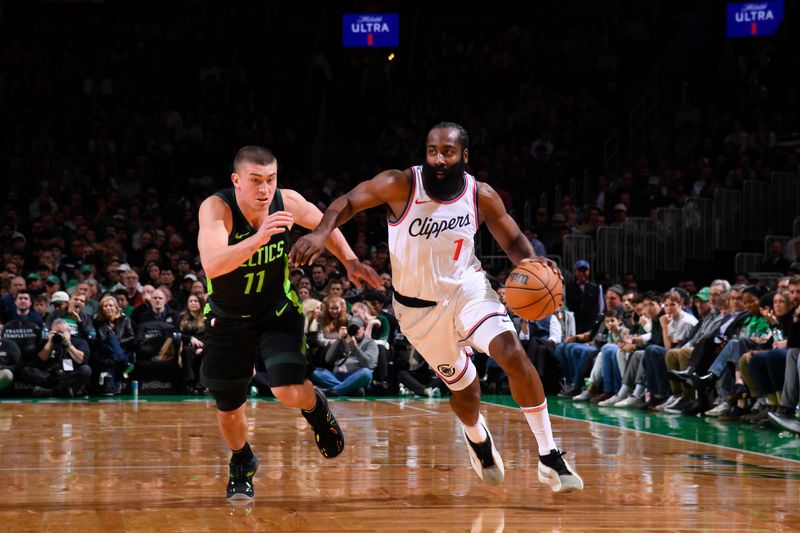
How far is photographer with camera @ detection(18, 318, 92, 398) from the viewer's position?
Result: 44.1 ft

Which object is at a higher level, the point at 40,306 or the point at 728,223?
the point at 728,223

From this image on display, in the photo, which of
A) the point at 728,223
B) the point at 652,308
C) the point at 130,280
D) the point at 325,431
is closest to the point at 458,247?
the point at 325,431

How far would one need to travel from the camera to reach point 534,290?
19.0 ft

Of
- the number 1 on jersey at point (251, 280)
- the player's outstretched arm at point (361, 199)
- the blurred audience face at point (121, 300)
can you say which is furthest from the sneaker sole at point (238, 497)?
the blurred audience face at point (121, 300)

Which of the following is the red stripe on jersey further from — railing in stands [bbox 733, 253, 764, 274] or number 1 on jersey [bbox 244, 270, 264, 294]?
railing in stands [bbox 733, 253, 764, 274]

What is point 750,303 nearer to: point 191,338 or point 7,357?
point 191,338

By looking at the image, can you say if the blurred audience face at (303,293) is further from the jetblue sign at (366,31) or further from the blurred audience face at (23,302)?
the jetblue sign at (366,31)

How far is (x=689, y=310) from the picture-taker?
13.0 meters

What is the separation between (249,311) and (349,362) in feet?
27.5

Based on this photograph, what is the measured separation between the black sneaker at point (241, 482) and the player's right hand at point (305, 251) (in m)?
1.23

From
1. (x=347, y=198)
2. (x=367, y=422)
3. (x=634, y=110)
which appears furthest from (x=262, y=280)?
(x=634, y=110)

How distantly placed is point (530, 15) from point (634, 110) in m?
4.31

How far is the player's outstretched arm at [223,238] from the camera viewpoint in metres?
5.20

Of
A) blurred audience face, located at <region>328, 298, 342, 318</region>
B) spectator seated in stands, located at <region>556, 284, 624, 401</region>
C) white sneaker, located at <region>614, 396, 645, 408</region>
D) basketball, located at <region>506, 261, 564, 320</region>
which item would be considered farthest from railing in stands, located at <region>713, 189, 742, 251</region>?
basketball, located at <region>506, 261, 564, 320</region>
